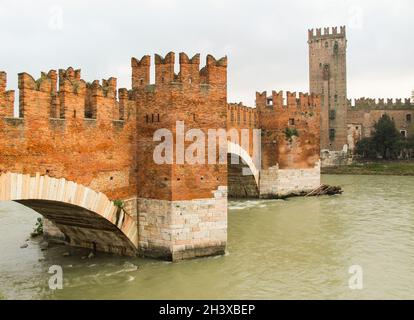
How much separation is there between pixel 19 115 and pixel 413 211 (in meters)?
19.6

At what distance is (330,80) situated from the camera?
5525 centimetres

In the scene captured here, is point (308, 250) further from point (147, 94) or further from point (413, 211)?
point (413, 211)

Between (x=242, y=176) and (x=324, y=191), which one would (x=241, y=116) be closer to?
(x=242, y=176)

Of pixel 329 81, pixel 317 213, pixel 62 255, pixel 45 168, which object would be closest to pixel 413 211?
pixel 317 213

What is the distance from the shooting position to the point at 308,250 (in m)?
15.3

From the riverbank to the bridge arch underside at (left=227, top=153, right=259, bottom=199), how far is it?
22.3m

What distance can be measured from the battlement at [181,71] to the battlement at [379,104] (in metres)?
48.1

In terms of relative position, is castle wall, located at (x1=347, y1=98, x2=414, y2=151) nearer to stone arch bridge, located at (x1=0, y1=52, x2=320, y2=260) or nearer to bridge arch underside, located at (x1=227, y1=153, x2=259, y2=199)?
bridge arch underside, located at (x1=227, y1=153, x2=259, y2=199)

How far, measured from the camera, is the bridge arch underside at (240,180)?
27.2m

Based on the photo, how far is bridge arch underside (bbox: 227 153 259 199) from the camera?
89.3 ft

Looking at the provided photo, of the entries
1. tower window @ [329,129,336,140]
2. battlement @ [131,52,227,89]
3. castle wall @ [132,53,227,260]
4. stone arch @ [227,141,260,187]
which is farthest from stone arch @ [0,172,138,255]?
tower window @ [329,129,336,140]

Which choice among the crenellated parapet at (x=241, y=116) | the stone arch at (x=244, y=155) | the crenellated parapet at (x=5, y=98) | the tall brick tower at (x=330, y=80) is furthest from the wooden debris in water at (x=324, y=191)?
the tall brick tower at (x=330, y=80)

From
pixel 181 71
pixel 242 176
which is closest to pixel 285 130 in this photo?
pixel 242 176

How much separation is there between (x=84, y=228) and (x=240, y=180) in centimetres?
1548
